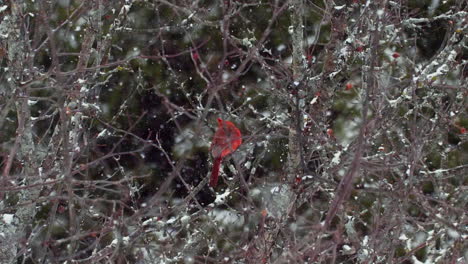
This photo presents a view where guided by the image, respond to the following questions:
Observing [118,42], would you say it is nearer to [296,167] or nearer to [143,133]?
[143,133]

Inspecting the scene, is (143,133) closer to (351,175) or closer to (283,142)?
(283,142)

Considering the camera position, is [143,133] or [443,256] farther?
[143,133]

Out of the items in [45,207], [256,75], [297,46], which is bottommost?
[45,207]

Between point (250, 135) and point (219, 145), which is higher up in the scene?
point (250, 135)

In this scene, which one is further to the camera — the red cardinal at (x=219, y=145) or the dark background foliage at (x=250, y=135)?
the red cardinal at (x=219, y=145)

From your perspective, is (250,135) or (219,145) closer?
(250,135)

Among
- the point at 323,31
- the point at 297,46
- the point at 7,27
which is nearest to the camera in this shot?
the point at 7,27

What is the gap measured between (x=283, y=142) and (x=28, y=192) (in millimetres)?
3861

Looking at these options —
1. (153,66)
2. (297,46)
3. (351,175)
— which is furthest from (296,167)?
(153,66)

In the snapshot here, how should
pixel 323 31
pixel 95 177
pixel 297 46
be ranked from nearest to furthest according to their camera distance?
pixel 297 46
pixel 323 31
pixel 95 177

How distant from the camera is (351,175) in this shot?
2.54 metres

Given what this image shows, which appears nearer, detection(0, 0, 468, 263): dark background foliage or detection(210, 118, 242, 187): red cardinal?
detection(0, 0, 468, 263): dark background foliage

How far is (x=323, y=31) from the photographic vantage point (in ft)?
28.1

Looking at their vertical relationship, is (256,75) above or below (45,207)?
above
